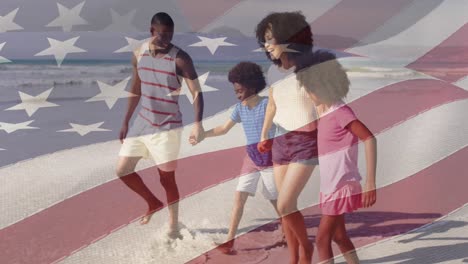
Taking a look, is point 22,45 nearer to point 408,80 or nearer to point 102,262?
point 102,262

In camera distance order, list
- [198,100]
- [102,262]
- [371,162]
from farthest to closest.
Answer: [102,262]
[198,100]
[371,162]

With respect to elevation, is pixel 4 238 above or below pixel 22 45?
below

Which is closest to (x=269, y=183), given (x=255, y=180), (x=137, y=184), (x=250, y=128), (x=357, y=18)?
(x=255, y=180)

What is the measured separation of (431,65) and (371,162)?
0.37 metres

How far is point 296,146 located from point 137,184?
0.48 metres

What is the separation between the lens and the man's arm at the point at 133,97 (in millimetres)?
1879

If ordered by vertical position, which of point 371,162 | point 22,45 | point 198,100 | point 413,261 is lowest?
point 413,261

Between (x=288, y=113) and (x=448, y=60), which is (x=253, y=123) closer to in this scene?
(x=288, y=113)

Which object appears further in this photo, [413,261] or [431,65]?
[413,261]

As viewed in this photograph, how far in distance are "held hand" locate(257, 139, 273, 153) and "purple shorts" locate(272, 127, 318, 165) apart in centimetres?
2

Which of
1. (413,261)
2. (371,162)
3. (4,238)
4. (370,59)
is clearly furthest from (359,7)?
(4,238)

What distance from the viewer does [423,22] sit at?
6.25ft

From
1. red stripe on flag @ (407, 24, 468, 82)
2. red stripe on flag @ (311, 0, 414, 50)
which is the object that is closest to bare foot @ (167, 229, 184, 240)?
red stripe on flag @ (311, 0, 414, 50)

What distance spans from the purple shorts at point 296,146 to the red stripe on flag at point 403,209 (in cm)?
32
